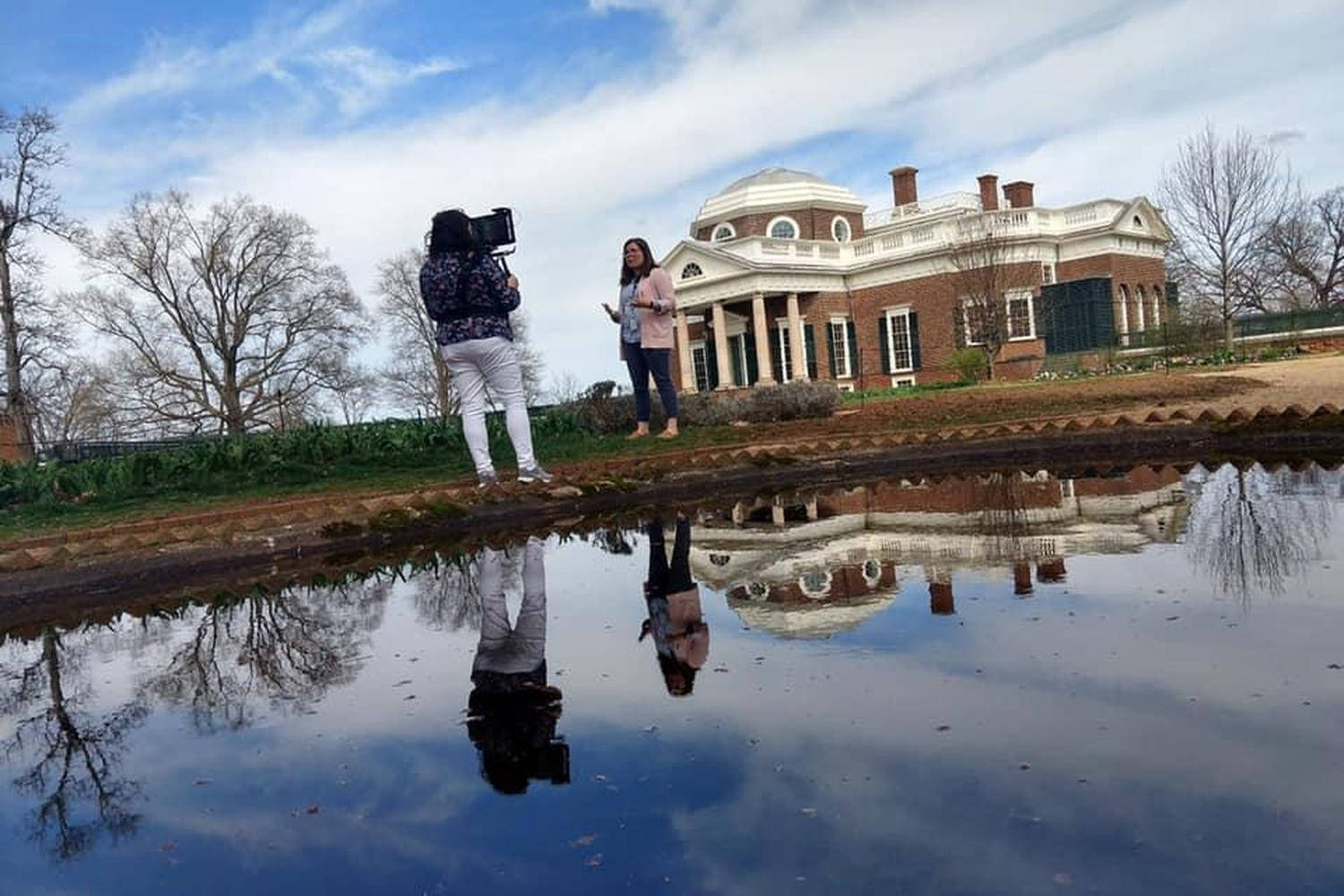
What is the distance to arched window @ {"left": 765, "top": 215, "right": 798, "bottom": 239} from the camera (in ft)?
126

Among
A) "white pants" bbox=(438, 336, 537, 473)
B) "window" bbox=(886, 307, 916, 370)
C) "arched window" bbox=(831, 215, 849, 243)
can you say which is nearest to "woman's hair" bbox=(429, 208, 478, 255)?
"white pants" bbox=(438, 336, 537, 473)

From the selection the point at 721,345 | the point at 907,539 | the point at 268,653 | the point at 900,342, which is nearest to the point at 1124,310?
the point at 900,342

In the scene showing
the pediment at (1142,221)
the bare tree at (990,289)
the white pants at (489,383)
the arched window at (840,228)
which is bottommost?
the white pants at (489,383)

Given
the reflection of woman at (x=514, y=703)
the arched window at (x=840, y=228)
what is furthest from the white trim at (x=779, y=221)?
the reflection of woman at (x=514, y=703)

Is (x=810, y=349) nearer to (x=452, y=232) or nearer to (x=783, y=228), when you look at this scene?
(x=783, y=228)

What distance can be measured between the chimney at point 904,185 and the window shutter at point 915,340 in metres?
8.71

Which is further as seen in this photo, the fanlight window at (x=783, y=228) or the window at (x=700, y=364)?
the window at (x=700, y=364)

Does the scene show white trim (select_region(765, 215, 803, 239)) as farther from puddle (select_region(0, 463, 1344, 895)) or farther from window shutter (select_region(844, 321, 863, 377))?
puddle (select_region(0, 463, 1344, 895))

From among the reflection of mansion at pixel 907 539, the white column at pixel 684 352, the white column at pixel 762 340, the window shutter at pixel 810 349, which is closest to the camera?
the reflection of mansion at pixel 907 539

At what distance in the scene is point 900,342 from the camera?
1358 inches

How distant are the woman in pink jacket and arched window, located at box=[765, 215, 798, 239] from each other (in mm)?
29841

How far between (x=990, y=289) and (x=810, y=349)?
30.0 feet

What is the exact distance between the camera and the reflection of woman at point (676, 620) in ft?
10.2

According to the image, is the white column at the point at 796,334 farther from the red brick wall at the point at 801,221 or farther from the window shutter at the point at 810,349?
the red brick wall at the point at 801,221
